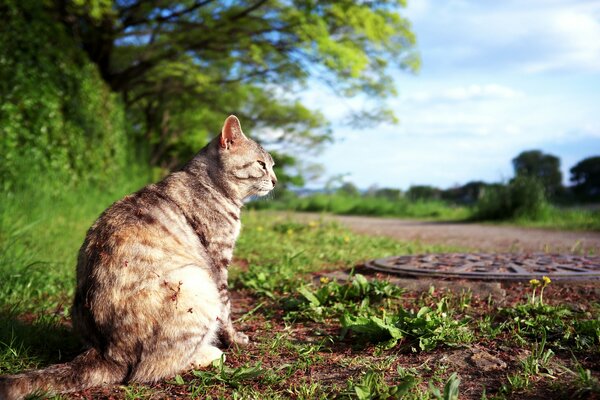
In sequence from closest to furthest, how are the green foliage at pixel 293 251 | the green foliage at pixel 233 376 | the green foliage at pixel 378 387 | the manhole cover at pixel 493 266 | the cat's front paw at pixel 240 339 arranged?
1. the green foliage at pixel 378 387
2. the green foliage at pixel 233 376
3. the cat's front paw at pixel 240 339
4. the manhole cover at pixel 493 266
5. the green foliage at pixel 293 251

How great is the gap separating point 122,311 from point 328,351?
127cm

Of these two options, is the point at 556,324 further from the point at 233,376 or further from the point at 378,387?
the point at 233,376

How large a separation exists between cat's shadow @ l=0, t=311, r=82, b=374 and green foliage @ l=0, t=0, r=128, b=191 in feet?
13.5

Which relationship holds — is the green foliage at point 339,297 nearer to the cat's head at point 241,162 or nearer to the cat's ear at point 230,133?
the cat's head at point 241,162

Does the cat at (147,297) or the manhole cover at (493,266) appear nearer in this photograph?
the cat at (147,297)

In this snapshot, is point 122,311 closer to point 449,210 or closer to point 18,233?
point 18,233

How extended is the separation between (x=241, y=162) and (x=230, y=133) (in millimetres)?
228

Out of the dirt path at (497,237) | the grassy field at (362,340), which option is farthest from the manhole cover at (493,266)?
the dirt path at (497,237)

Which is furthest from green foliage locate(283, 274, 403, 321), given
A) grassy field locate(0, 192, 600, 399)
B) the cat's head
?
the cat's head

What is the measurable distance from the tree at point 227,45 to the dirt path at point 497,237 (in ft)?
16.0

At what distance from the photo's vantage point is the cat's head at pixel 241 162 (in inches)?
142

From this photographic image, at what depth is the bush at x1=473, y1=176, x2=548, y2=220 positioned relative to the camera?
11180 millimetres

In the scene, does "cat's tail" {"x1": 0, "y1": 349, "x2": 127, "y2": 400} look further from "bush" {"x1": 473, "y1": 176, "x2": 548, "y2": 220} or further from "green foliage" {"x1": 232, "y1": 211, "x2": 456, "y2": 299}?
"bush" {"x1": 473, "y1": 176, "x2": 548, "y2": 220}

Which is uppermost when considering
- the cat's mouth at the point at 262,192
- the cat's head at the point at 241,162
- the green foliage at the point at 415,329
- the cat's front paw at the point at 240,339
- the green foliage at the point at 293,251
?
the cat's head at the point at 241,162
